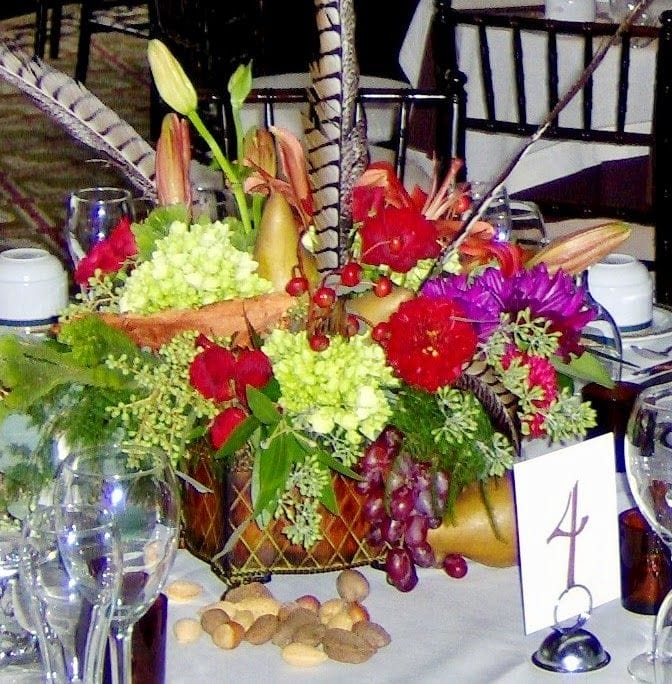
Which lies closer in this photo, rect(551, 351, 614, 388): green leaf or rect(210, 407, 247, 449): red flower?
rect(210, 407, 247, 449): red flower

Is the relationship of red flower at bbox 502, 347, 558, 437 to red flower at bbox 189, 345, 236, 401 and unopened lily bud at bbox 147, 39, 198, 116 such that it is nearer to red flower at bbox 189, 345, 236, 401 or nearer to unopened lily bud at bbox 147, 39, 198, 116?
red flower at bbox 189, 345, 236, 401

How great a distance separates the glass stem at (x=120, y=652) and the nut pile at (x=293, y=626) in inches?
4.4

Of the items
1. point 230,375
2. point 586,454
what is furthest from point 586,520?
point 230,375

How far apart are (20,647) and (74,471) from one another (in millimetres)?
189

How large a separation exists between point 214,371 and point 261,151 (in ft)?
0.92

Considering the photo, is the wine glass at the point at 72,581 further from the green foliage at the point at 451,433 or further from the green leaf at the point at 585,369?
the green leaf at the point at 585,369

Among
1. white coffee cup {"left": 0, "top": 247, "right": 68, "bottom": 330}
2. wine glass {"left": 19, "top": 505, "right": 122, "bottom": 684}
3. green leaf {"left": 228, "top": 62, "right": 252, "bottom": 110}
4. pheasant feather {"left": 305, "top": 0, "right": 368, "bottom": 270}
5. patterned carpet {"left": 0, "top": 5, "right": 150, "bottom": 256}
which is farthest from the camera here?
patterned carpet {"left": 0, "top": 5, "right": 150, "bottom": 256}

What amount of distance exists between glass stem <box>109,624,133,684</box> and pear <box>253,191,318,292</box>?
1.05 feet

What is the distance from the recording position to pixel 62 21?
7352mm

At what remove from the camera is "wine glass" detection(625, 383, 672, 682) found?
0.92 metres

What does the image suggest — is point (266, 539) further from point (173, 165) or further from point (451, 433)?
point (173, 165)

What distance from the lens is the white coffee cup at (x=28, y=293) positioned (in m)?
1.42

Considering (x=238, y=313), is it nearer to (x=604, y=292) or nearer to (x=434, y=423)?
(x=434, y=423)

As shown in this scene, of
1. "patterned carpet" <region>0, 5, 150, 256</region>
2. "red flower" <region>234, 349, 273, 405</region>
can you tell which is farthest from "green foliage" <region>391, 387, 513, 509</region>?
"patterned carpet" <region>0, 5, 150, 256</region>
